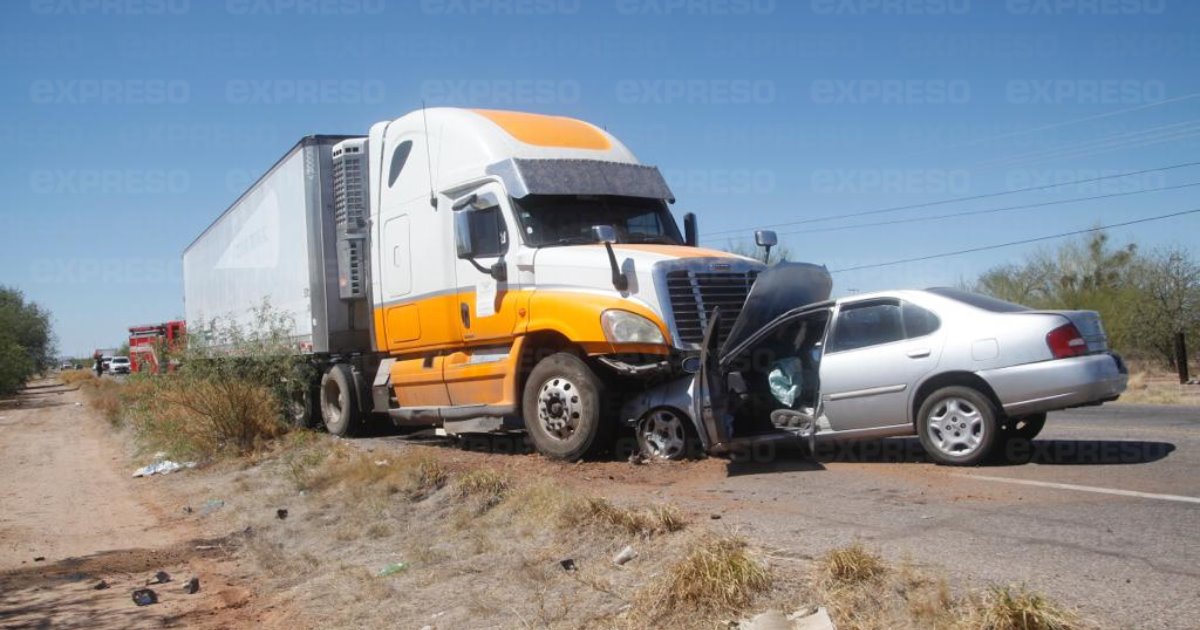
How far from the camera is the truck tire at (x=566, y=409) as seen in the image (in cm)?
938

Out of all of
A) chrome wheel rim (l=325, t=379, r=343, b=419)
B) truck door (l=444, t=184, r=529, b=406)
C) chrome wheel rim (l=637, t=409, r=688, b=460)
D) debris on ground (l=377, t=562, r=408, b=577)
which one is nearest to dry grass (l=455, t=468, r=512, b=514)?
debris on ground (l=377, t=562, r=408, b=577)

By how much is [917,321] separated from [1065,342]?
1161 millimetres

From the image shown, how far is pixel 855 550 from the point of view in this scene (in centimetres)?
480

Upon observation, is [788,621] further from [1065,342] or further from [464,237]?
[464,237]

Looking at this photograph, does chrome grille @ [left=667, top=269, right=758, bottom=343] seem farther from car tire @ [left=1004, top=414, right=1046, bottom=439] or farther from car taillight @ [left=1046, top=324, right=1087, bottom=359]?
car taillight @ [left=1046, top=324, right=1087, bottom=359]

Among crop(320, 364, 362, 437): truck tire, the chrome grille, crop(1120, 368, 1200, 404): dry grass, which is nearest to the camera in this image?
the chrome grille

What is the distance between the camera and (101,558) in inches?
328

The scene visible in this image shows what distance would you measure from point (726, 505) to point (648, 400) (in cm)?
231

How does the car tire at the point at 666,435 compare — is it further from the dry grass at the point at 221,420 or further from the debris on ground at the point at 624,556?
the dry grass at the point at 221,420

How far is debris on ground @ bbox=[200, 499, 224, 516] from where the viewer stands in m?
10.2

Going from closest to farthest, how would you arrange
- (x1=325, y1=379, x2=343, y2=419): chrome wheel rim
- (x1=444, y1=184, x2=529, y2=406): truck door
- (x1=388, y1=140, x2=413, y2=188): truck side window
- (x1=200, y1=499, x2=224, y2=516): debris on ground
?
(x1=200, y1=499, x2=224, y2=516): debris on ground < (x1=444, y1=184, x2=529, y2=406): truck door < (x1=388, y1=140, x2=413, y2=188): truck side window < (x1=325, y1=379, x2=343, y2=419): chrome wheel rim

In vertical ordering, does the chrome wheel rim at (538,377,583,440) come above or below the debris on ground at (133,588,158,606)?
above

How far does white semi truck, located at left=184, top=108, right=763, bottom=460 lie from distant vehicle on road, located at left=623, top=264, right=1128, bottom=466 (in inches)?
17.7

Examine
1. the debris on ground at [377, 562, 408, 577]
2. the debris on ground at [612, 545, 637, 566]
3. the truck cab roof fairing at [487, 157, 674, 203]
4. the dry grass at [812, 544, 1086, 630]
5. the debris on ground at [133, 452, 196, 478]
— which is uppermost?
the truck cab roof fairing at [487, 157, 674, 203]
